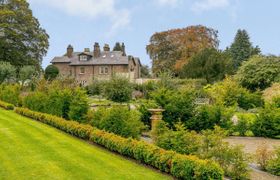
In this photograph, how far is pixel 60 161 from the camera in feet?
30.5

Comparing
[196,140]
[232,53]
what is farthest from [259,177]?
[232,53]

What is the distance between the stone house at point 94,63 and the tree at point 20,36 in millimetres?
6101

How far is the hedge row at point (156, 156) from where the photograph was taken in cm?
736

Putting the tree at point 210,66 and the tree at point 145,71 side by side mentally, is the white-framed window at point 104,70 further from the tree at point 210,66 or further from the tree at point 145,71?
the tree at point 145,71

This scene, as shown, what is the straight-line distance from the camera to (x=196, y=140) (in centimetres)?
930

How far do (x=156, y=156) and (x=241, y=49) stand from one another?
6006cm

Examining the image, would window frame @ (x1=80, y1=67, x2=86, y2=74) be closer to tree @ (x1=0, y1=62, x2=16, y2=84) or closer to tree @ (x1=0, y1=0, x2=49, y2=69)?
tree @ (x1=0, y1=0, x2=49, y2=69)

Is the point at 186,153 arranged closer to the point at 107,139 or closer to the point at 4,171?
the point at 107,139

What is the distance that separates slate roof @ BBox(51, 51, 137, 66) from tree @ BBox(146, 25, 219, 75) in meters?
7.10

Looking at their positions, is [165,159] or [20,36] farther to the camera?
[20,36]

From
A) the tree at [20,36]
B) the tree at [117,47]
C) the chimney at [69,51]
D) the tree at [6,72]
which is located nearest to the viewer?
the tree at [6,72]

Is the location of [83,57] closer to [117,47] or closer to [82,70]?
[82,70]

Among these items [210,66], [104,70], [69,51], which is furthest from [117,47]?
[210,66]

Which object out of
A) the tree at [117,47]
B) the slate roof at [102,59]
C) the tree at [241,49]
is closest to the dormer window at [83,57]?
the slate roof at [102,59]
